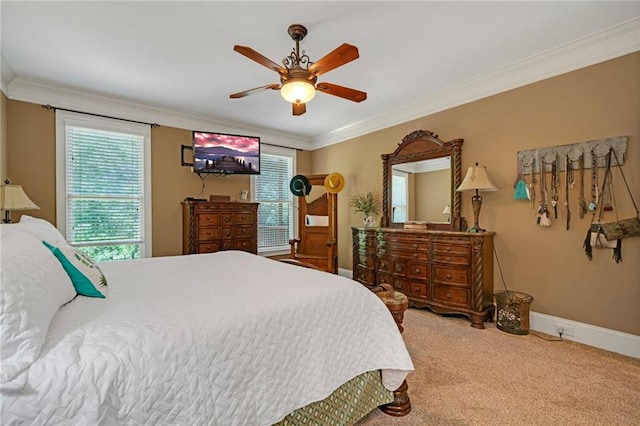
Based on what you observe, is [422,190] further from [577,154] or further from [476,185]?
[577,154]

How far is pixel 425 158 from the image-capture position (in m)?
3.91

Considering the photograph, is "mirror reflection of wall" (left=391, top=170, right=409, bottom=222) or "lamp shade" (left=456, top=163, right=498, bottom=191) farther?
"mirror reflection of wall" (left=391, top=170, right=409, bottom=222)

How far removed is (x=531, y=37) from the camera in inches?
99.2

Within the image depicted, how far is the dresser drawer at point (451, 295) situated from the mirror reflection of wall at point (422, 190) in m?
0.85

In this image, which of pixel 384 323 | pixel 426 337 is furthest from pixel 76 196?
pixel 426 337

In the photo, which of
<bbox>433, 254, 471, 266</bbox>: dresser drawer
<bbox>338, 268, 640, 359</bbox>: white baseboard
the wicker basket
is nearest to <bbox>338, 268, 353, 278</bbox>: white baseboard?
<bbox>433, 254, 471, 266</bbox>: dresser drawer

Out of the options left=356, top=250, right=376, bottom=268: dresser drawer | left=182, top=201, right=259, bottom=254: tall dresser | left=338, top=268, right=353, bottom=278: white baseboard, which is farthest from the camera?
left=338, top=268, right=353, bottom=278: white baseboard

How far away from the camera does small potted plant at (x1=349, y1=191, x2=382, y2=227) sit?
15.0 feet

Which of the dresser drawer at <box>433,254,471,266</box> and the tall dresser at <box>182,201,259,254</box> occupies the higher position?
the tall dresser at <box>182,201,259,254</box>

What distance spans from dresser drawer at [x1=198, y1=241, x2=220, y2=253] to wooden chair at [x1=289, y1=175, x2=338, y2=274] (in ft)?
3.90

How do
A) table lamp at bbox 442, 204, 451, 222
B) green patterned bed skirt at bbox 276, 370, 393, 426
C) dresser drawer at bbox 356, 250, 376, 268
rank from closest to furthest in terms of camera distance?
green patterned bed skirt at bbox 276, 370, 393, 426
table lamp at bbox 442, 204, 451, 222
dresser drawer at bbox 356, 250, 376, 268

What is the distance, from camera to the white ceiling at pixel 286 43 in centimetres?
214

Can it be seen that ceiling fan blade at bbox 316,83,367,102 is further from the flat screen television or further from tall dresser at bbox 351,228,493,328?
the flat screen television

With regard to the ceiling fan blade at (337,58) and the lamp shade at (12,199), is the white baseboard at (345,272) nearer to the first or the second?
the ceiling fan blade at (337,58)
